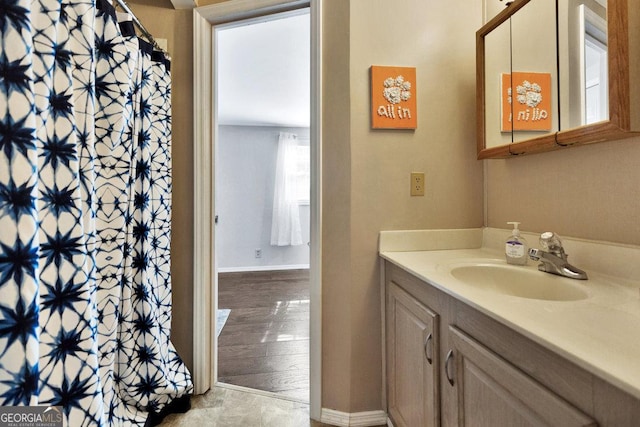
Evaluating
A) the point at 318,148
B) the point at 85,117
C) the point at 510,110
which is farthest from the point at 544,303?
the point at 85,117

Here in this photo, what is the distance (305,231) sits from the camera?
480 centimetres

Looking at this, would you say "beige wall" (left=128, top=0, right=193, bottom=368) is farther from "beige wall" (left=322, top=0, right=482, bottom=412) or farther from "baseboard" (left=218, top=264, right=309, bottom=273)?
"baseboard" (left=218, top=264, right=309, bottom=273)

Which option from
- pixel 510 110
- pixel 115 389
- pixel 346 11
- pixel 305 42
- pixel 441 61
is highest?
pixel 305 42

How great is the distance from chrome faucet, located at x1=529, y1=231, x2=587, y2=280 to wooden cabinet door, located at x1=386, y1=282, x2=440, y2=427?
Answer: 421 millimetres

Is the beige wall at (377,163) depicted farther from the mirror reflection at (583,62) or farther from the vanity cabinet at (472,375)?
the mirror reflection at (583,62)

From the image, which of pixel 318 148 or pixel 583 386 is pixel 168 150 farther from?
pixel 583 386

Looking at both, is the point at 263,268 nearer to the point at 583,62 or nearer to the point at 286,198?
the point at 286,198

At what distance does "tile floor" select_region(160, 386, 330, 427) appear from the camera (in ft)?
4.48

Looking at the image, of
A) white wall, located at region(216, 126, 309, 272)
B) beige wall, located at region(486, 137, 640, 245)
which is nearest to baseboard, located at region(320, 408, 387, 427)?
beige wall, located at region(486, 137, 640, 245)

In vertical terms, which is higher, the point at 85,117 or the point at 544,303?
the point at 85,117

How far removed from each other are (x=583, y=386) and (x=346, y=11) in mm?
1550

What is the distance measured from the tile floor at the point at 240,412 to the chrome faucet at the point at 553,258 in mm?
1190

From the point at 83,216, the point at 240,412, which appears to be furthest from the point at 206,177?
the point at 240,412

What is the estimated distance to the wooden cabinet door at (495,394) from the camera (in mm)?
505
